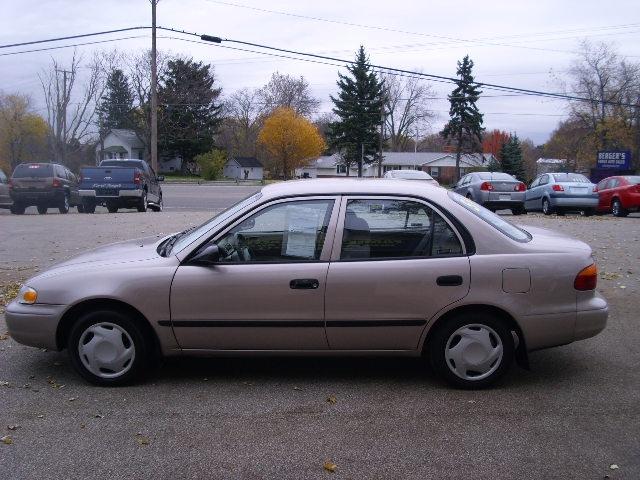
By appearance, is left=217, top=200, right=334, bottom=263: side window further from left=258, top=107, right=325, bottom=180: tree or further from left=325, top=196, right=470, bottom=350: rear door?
left=258, top=107, right=325, bottom=180: tree

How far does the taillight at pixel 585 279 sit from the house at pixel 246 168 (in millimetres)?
70098

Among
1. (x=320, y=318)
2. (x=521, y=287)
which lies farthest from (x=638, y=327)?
(x=320, y=318)

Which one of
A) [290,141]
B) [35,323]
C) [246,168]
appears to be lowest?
[35,323]

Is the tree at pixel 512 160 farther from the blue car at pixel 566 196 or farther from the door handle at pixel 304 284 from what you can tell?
the door handle at pixel 304 284

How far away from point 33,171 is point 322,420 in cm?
1991

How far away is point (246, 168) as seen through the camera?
75.2 m

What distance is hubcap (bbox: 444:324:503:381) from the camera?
15.5 feet

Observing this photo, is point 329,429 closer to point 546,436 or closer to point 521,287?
point 546,436

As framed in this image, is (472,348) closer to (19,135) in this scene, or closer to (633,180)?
(633,180)

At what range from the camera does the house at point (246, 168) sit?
75.1 meters

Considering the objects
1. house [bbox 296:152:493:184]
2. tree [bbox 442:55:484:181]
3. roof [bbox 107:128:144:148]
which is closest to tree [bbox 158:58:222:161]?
roof [bbox 107:128:144:148]

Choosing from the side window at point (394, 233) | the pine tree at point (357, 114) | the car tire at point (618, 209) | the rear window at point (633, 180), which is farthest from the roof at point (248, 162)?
the side window at point (394, 233)

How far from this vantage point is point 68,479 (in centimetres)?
355

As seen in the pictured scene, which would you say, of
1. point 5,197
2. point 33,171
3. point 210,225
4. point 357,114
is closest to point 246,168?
point 357,114
